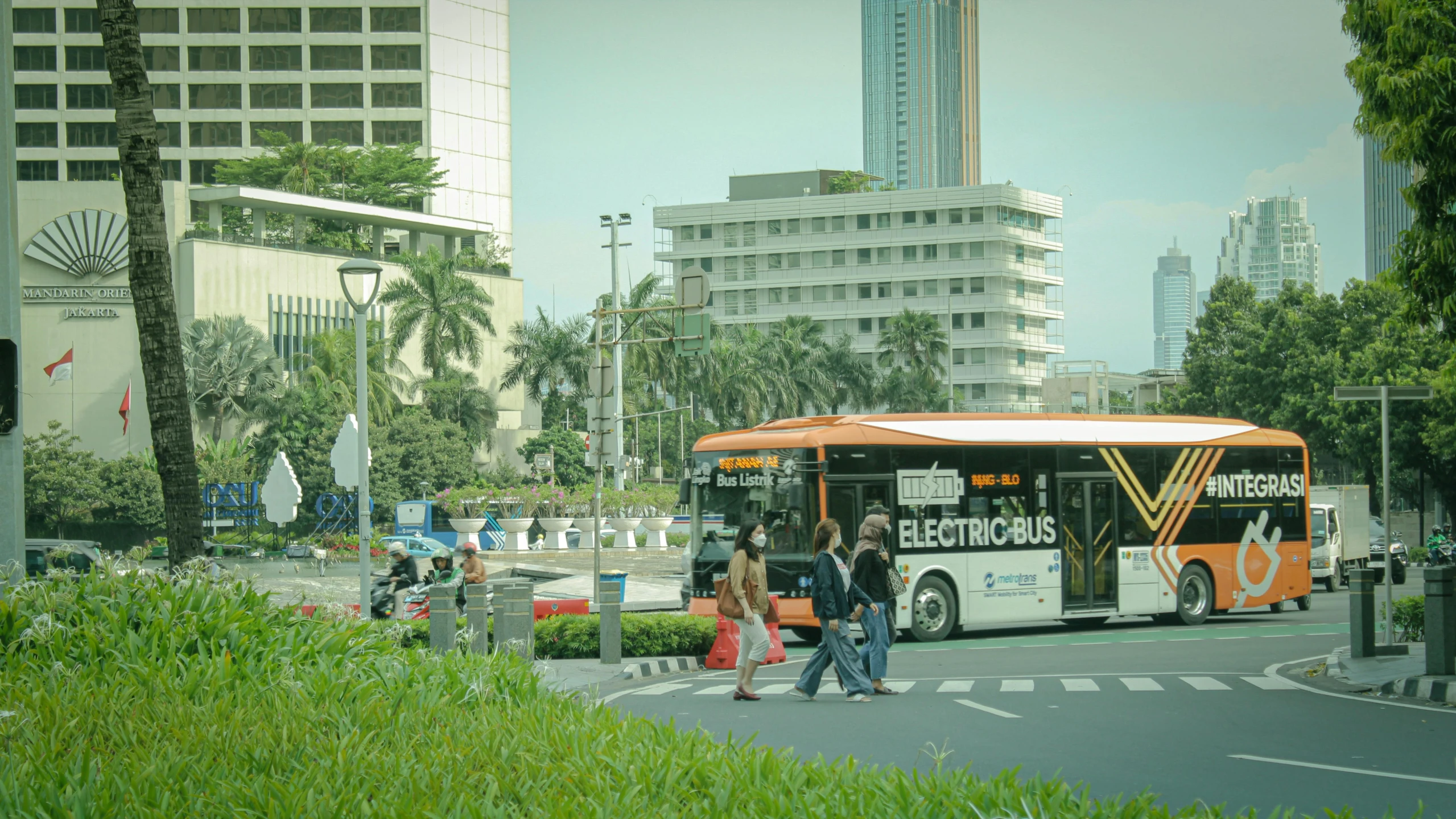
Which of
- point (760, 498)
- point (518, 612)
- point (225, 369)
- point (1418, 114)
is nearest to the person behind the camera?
point (1418, 114)

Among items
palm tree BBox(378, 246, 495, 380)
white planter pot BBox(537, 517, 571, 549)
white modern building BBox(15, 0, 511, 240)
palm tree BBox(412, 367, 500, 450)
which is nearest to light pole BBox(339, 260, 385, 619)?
white planter pot BBox(537, 517, 571, 549)

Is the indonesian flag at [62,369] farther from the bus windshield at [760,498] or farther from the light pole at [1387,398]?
the light pole at [1387,398]

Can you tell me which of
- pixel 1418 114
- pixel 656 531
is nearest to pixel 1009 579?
pixel 1418 114

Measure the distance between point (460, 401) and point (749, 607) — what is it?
57.5 m

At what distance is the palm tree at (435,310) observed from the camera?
66250mm

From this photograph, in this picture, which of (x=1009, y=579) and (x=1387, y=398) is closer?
(x=1387, y=398)

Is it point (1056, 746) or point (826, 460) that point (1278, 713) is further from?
point (826, 460)

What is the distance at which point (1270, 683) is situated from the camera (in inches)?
539

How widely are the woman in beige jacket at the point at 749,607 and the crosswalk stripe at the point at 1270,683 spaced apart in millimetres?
5182

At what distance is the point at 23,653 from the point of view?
8133 millimetres

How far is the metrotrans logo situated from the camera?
19.1 m

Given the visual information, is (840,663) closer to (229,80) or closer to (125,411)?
(125,411)

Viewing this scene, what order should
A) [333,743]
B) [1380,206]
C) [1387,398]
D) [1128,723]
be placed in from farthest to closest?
[1380,206] → [1387,398] → [1128,723] → [333,743]

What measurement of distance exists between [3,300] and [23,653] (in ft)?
7.33
